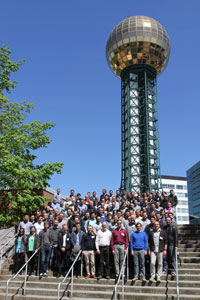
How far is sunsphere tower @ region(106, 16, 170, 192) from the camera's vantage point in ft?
131

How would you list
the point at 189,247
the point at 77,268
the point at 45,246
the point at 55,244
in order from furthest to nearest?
the point at 189,247, the point at 55,244, the point at 45,246, the point at 77,268

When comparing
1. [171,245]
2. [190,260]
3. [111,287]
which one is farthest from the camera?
[190,260]

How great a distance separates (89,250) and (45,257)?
5.58 ft

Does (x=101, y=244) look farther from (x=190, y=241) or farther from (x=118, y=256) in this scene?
(x=190, y=241)

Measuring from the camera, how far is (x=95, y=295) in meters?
9.31

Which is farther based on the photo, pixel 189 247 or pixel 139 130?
pixel 139 130

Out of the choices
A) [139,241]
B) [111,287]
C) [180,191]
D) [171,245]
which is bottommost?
[111,287]

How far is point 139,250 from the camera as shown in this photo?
984cm

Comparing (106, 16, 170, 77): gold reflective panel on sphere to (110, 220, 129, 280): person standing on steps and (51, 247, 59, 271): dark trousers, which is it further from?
(110, 220, 129, 280): person standing on steps

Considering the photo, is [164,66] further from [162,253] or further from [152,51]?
[162,253]

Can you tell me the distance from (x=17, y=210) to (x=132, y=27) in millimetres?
32818

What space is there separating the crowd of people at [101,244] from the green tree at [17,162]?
7.85ft

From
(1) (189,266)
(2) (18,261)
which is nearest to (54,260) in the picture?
(2) (18,261)

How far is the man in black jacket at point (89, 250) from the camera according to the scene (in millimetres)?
10508
